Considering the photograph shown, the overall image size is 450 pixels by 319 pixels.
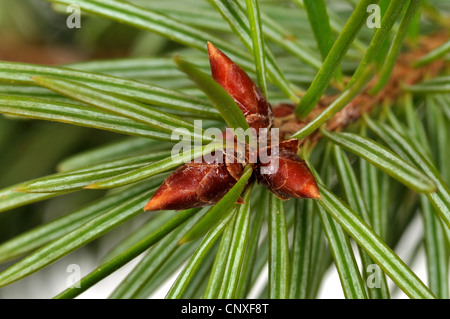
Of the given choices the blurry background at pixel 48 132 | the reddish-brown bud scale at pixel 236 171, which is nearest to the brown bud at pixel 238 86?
the reddish-brown bud scale at pixel 236 171

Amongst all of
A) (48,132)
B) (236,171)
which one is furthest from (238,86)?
(48,132)

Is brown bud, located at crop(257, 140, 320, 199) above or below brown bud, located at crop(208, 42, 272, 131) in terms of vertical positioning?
below

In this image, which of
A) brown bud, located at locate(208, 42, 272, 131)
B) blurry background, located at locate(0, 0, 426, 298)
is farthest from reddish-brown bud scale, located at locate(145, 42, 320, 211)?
blurry background, located at locate(0, 0, 426, 298)

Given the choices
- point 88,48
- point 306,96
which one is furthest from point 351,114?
point 88,48

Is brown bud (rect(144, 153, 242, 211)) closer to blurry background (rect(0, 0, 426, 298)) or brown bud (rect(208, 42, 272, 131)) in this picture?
brown bud (rect(208, 42, 272, 131))

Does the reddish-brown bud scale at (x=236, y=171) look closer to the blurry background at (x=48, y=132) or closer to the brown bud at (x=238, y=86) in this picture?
the brown bud at (x=238, y=86)
